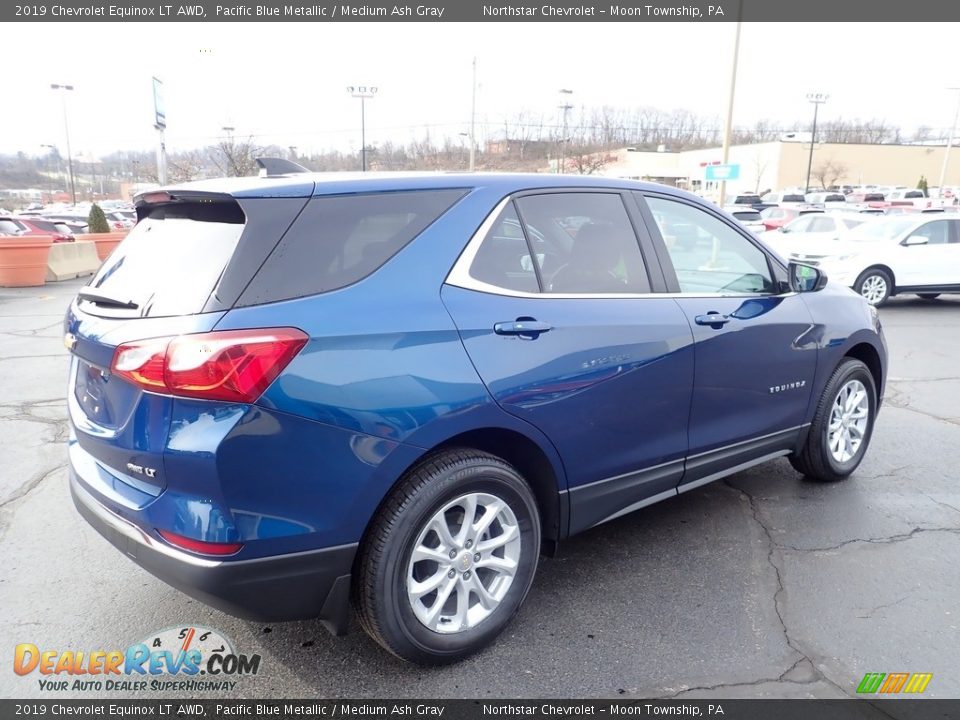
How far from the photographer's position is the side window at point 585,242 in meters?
2.95

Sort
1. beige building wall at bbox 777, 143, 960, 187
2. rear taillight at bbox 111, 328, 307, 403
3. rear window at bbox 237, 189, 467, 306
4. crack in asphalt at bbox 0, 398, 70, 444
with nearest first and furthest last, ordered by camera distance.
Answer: rear taillight at bbox 111, 328, 307, 403 < rear window at bbox 237, 189, 467, 306 < crack in asphalt at bbox 0, 398, 70, 444 < beige building wall at bbox 777, 143, 960, 187

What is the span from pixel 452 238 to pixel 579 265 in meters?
0.70

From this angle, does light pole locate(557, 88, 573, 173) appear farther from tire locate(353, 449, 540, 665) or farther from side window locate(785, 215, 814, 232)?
tire locate(353, 449, 540, 665)

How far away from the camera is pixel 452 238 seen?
8.64 feet

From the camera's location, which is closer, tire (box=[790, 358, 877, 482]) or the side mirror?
the side mirror

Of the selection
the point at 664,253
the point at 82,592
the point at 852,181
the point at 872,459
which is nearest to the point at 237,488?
the point at 82,592

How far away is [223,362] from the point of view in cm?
208

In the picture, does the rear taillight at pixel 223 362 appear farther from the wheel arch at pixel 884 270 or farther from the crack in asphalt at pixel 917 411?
the wheel arch at pixel 884 270

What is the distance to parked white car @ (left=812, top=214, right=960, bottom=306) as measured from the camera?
40.1 ft

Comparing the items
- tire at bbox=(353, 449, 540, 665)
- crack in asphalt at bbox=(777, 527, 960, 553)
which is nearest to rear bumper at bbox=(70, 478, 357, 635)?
tire at bbox=(353, 449, 540, 665)

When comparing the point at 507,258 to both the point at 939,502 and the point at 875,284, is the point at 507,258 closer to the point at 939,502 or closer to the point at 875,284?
the point at 939,502

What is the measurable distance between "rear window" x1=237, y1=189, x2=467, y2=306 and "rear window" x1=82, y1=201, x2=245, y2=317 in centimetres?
17

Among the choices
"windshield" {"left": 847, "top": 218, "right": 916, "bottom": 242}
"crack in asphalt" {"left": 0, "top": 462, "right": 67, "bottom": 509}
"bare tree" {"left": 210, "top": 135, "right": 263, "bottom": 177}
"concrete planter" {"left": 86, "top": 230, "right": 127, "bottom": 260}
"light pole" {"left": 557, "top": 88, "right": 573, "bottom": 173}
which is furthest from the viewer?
"light pole" {"left": 557, "top": 88, "right": 573, "bottom": 173}

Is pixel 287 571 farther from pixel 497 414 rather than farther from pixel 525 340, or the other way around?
pixel 525 340
